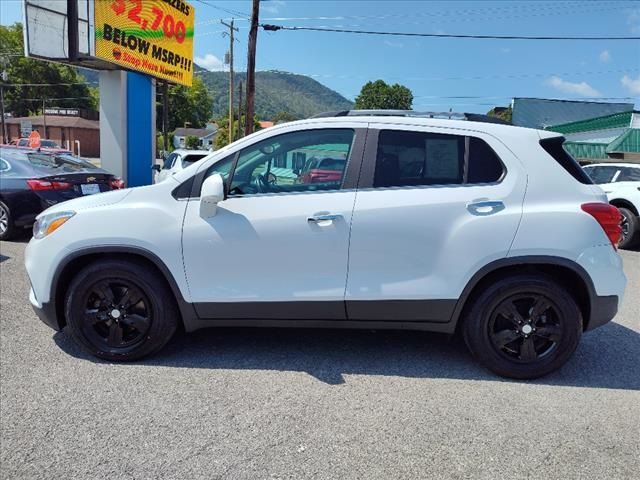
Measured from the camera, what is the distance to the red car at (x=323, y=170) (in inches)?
137

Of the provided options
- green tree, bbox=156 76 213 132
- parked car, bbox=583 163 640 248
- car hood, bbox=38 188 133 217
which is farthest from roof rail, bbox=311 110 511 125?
green tree, bbox=156 76 213 132

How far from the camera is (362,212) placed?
3350 mm

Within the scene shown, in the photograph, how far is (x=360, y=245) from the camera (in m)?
3.37

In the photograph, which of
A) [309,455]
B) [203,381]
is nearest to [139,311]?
[203,381]

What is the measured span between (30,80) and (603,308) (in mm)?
81464

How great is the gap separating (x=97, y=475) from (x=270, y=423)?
0.94m

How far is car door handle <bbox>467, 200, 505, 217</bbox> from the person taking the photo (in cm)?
333

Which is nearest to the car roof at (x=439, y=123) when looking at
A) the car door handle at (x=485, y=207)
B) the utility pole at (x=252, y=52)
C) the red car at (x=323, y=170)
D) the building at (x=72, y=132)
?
the red car at (x=323, y=170)

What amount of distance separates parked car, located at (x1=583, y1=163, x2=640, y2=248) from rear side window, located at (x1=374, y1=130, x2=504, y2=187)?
674 cm

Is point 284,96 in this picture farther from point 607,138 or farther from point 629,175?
point 629,175

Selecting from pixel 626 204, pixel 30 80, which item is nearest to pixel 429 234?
pixel 626 204

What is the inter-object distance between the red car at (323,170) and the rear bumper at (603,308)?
1967 mm

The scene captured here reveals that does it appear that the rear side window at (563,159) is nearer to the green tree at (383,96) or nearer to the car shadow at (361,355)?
the car shadow at (361,355)

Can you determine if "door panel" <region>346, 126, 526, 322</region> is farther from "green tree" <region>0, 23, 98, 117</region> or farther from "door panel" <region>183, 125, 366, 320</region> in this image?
"green tree" <region>0, 23, 98, 117</region>
